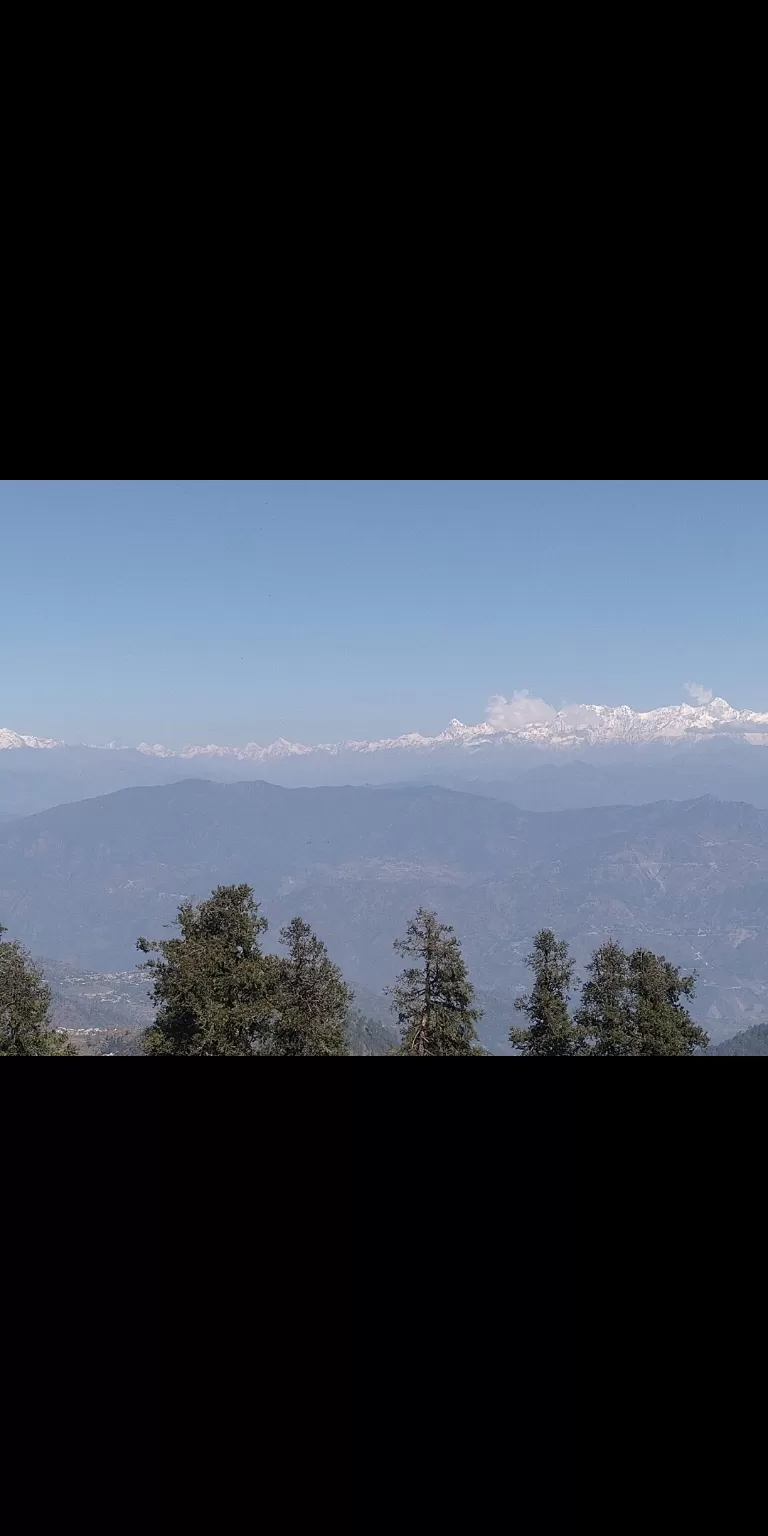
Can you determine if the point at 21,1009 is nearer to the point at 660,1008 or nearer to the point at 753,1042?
the point at 660,1008

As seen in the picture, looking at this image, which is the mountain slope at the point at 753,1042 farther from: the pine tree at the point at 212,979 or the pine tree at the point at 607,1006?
the pine tree at the point at 212,979

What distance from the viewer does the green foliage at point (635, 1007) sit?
35.0 meters

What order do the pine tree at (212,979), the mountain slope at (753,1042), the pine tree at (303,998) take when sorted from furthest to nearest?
the mountain slope at (753,1042) < the pine tree at (303,998) < the pine tree at (212,979)

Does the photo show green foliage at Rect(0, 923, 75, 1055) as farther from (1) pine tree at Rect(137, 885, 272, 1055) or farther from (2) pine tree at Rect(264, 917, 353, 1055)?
(2) pine tree at Rect(264, 917, 353, 1055)

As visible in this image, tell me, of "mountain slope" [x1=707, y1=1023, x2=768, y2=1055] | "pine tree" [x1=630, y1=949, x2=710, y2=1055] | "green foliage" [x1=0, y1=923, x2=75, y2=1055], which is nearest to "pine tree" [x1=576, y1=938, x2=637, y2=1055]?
"pine tree" [x1=630, y1=949, x2=710, y2=1055]

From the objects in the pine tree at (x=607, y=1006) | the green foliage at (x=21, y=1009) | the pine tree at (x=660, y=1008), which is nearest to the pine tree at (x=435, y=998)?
the pine tree at (x=607, y=1006)

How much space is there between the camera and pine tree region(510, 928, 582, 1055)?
33.6m

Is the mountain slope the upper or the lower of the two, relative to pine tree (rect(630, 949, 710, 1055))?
lower

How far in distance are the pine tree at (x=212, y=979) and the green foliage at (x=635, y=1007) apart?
11936mm

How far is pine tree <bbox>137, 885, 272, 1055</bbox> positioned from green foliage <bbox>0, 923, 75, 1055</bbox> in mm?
3326
